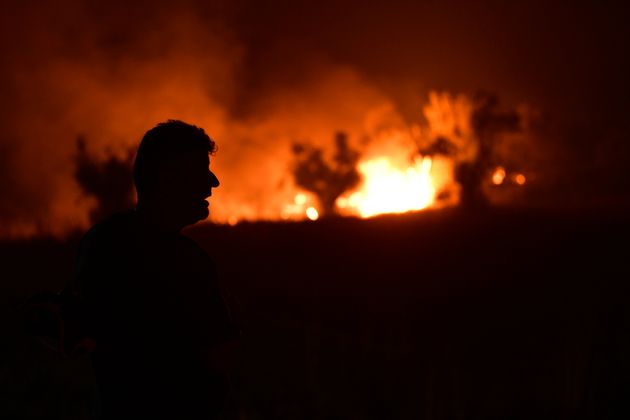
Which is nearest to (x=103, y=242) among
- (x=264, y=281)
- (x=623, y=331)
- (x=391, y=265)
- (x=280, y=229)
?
(x=623, y=331)

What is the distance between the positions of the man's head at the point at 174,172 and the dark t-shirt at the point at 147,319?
106 millimetres

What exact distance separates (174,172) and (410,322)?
29.7 ft

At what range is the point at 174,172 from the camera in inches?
84.1

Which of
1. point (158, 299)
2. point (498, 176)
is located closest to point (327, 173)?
point (498, 176)

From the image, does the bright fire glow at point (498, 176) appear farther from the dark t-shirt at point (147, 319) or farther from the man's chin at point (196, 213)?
the dark t-shirt at point (147, 319)

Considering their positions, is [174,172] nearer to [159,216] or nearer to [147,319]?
[159,216]

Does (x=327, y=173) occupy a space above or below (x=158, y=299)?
above

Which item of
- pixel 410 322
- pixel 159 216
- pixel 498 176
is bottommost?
pixel 410 322

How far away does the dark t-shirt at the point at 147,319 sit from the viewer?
2.02 metres

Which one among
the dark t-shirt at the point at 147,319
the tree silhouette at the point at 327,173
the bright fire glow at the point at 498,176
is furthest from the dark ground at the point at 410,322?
the tree silhouette at the point at 327,173

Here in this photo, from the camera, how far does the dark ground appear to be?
7.13m

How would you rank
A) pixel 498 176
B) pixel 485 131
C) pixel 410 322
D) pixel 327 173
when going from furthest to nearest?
1. pixel 327 173
2. pixel 498 176
3. pixel 485 131
4. pixel 410 322

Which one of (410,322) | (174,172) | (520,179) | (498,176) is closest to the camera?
(174,172)

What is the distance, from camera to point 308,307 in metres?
12.4
